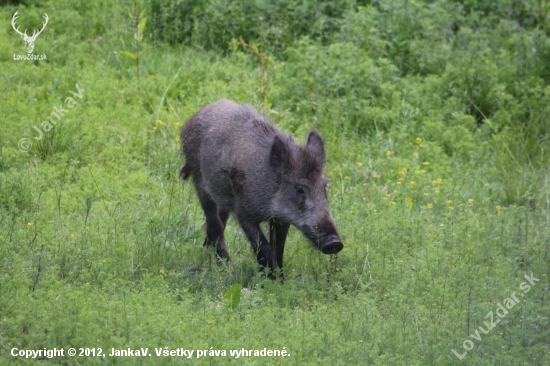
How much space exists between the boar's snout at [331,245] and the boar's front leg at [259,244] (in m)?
0.52

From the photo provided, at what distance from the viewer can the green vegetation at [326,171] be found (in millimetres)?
5480

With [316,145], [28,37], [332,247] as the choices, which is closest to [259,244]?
[332,247]

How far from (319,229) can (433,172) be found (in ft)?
10.4

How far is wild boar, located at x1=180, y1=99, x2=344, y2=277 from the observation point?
678 cm

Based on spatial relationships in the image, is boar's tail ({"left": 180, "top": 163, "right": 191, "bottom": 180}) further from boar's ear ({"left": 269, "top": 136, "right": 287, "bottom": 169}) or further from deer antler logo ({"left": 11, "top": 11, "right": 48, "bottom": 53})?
deer antler logo ({"left": 11, "top": 11, "right": 48, "bottom": 53})

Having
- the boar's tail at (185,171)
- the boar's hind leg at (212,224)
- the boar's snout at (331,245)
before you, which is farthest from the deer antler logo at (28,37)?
the boar's snout at (331,245)

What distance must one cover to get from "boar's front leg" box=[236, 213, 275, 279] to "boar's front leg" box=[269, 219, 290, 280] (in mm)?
200

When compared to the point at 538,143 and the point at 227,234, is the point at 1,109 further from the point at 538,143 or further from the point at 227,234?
the point at 538,143

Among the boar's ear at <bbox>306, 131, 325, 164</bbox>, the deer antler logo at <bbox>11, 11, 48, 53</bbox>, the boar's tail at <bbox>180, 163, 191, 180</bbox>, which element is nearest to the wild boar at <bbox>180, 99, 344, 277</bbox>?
the boar's ear at <bbox>306, 131, 325, 164</bbox>

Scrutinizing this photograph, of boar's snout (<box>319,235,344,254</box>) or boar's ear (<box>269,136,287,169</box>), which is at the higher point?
boar's ear (<box>269,136,287,169</box>)

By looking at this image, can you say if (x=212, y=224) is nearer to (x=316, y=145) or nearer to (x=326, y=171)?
(x=316, y=145)

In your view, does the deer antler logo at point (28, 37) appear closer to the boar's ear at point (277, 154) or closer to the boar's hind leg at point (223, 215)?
the boar's hind leg at point (223, 215)

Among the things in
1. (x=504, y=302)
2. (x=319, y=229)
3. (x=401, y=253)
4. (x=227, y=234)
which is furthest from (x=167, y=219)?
(x=504, y=302)

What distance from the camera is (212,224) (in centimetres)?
749
